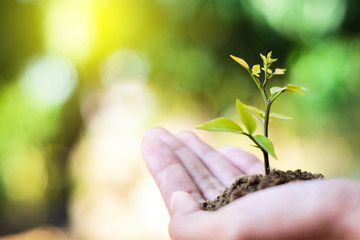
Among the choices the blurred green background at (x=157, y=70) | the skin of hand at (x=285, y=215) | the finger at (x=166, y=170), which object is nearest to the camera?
the skin of hand at (x=285, y=215)

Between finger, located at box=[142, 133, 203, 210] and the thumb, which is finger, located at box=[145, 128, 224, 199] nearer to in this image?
finger, located at box=[142, 133, 203, 210]

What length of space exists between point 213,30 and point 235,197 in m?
2.77

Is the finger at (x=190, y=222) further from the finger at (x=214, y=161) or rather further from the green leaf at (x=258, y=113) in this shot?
the finger at (x=214, y=161)

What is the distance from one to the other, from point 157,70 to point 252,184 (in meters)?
2.82

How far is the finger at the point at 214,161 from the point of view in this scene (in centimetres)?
129

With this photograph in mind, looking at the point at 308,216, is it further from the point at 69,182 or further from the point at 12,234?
the point at 12,234

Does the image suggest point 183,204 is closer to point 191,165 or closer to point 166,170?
point 166,170

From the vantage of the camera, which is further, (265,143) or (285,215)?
(265,143)

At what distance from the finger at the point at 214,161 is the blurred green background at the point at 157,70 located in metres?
2.03

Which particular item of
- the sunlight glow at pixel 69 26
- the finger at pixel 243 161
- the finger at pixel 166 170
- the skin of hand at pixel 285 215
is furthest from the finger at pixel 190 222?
the sunlight glow at pixel 69 26

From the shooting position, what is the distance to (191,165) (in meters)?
1.29

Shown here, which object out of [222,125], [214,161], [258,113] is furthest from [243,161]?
[222,125]

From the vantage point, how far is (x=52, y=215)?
3.69 meters

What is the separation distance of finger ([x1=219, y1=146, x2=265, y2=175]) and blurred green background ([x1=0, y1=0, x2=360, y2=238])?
2.01 m
